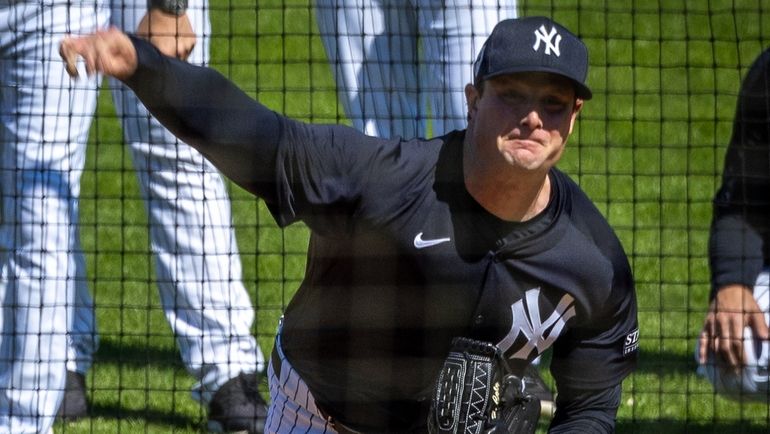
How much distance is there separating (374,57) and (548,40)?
2035mm

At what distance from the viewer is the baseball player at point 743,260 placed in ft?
13.4

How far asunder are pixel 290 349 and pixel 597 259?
2.55 feet

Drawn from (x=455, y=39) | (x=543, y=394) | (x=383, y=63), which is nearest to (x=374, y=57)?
(x=383, y=63)

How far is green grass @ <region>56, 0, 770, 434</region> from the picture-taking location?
4816 mm

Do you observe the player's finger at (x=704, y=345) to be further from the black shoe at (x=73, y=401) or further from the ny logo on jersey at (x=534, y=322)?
the black shoe at (x=73, y=401)

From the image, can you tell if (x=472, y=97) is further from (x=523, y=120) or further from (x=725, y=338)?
(x=725, y=338)

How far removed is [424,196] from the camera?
3102mm

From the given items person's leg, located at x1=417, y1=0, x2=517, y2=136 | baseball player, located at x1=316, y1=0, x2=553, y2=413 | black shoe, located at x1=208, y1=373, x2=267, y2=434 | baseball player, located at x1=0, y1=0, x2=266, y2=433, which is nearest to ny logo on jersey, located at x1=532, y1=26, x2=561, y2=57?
baseball player, located at x1=0, y1=0, x2=266, y2=433

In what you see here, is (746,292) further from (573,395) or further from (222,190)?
(222,190)

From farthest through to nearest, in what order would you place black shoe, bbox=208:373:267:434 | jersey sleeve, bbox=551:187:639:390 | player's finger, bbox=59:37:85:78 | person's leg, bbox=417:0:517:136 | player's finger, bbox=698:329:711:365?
person's leg, bbox=417:0:517:136
black shoe, bbox=208:373:267:434
player's finger, bbox=698:329:711:365
jersey sleeve, bbox=551:187:639:390
player's finger, bbox=59:37:85:78

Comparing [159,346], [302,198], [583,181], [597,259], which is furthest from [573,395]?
[583,181]

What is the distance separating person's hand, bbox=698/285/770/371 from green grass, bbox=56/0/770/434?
56 centimetres

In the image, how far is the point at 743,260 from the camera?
421 cm

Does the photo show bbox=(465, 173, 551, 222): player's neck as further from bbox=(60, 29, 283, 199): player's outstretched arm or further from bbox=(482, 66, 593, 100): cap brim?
bbox=(60, 29, 283, 199): player's outstretched arm
